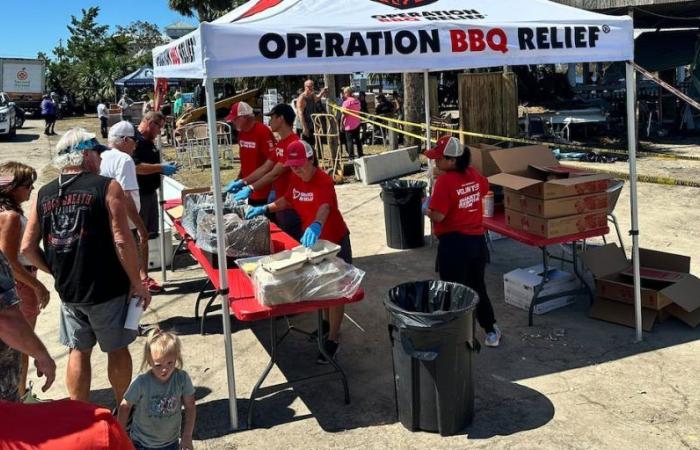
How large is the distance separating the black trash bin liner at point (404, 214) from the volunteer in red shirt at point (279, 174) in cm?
243

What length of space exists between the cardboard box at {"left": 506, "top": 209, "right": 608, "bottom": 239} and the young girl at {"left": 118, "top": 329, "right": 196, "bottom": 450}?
3513 millimetres

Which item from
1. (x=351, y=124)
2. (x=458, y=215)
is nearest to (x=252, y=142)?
(x=458, y=215)

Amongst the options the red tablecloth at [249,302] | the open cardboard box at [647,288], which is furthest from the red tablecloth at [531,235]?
the red tablecloth at [249,302]

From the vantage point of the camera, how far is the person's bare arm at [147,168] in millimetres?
6430

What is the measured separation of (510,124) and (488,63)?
9522 mm

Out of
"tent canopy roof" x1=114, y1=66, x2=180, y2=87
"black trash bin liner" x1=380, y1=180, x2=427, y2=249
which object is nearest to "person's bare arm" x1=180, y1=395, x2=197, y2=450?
"black trash bin liner" x1=380, y1=180, x2=427, y2=249

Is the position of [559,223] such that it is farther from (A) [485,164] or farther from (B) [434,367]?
(B) [434,367]

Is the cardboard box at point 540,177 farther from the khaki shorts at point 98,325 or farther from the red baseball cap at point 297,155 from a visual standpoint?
the khaki shorts at point 98,325

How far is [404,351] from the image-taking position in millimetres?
3932

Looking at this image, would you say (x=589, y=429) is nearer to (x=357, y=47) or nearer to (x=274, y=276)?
(x=274, y=276)

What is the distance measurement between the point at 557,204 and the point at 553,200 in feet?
0.19

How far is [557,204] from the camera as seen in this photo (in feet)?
18.4

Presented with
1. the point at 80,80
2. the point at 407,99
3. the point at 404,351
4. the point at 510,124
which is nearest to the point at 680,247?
the point at 404,351

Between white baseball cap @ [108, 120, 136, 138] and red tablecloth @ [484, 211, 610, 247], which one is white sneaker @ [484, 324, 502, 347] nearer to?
red tablecloth @ [484, 211, 610, 247]
